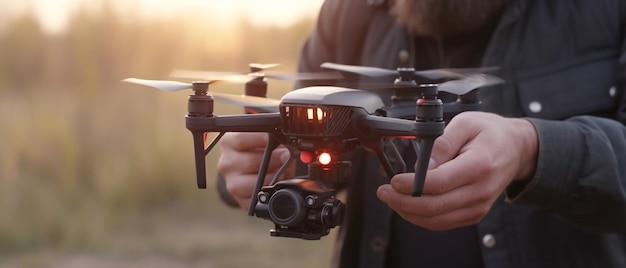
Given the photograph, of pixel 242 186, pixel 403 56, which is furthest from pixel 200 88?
pixel 403 56

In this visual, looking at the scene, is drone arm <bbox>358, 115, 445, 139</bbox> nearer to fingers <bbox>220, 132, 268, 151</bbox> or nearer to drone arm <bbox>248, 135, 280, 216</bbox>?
drone arm <bbox>248, 135, 280, 216</bbox>

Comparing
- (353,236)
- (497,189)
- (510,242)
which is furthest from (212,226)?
(497,189)

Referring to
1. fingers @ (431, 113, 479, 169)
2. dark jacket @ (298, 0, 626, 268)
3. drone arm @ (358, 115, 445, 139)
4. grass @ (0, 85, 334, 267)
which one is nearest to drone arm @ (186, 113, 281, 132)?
drone arm @ (358, 115, 445, 139)

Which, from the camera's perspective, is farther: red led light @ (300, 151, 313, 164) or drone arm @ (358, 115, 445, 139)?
red led light @ (300, 151, 313, 164)

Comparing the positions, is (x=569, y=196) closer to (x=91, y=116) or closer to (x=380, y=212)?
(x=380, y=212)

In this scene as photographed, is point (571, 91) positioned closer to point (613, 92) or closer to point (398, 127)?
point (613, 92)

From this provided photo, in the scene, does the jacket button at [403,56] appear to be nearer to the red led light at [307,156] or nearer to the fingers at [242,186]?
the fingers at [242,186]

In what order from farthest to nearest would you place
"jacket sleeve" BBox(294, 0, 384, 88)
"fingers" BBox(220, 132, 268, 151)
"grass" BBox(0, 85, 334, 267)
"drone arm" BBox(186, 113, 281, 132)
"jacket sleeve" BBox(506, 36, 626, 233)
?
"grass" BBox(0, 85, 334, 267) < "jacket sleeve" BBox(294, 0, 384, 88) < "fingers" BBox(220, 132, 268, 151) < "jacket sleeve" BBox(506, 36, 626, 233) < "drone arm" BBox(186, 113, 281, 132)
